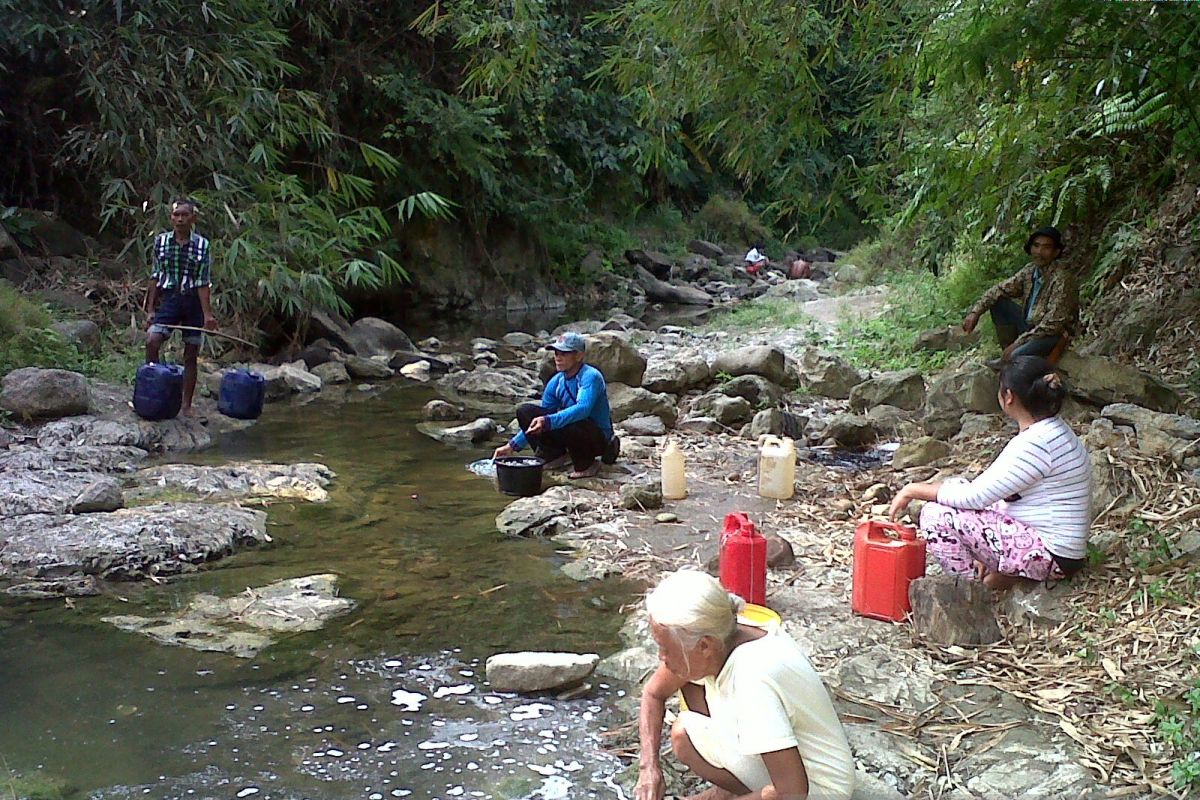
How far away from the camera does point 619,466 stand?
729 cm

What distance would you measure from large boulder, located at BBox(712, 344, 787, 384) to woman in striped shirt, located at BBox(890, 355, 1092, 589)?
5.93 metres

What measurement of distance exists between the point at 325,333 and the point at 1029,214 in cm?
816

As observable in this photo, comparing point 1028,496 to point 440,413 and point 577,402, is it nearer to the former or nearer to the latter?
point 577,402

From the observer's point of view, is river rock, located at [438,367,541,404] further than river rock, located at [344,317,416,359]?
No

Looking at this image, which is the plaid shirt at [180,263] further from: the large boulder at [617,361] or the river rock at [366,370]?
the river rock at [366,370]

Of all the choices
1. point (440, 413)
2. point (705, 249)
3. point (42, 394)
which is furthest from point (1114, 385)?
point (705, 249)

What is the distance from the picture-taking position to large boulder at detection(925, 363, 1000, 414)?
7207mm

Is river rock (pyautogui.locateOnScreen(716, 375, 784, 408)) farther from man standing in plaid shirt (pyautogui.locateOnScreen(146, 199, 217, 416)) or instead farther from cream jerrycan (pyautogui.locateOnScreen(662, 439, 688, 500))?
man standing in plaid shirt (pyautogui.locateOnScreen(146, 199, 217, 416))

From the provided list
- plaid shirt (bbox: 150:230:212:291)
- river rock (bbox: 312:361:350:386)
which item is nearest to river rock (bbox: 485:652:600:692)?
plaid shirt (bbox: 150:230:212:291)

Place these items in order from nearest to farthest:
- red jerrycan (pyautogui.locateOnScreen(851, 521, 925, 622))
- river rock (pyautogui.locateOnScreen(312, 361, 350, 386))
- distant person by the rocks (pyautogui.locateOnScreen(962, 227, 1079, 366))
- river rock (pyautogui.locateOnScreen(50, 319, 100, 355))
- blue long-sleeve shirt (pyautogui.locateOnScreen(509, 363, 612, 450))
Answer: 1. red jerrycan (pyautogui.locateOnScreen(851, 521, 925, 622))
2. blue long-sleeve shirt (pyautogui.locateOnScreen(509, 363, 612, 450))
3. distant person by the rocks (pyautogui.locateOnScreen(962, 227, 1079, 366))
4. river rock (pyautogui.locateOnScreen(50, 319, 100, 355))
5. river rock (pyautogui.locateOnScreen(312, 361, 350, 386))

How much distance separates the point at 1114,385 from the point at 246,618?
483 cm

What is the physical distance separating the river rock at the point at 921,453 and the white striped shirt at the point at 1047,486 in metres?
2.62

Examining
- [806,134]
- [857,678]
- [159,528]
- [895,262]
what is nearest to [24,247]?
[159,528]

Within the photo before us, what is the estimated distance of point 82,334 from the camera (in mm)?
9656
